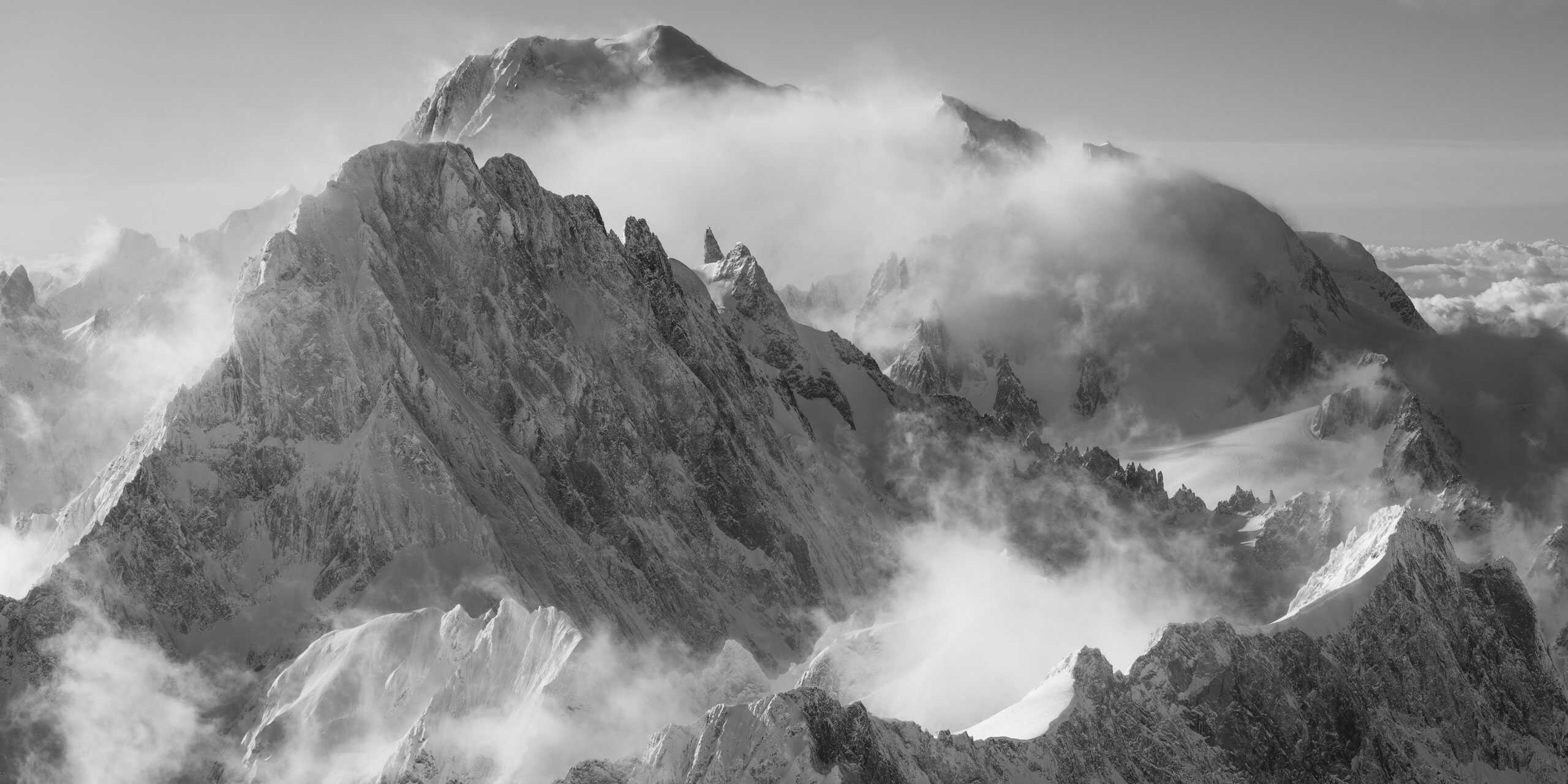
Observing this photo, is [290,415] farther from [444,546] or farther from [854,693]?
[854,693]

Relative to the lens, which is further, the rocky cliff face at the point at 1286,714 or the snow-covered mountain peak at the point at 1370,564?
the snow-covered mountain peak at the point at 1370,564

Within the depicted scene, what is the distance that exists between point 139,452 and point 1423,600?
425 ft

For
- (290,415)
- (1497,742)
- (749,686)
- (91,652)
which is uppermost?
(290,415)

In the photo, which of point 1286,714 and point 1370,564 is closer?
point 1286,714

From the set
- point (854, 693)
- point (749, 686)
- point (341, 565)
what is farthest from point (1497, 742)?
point (341, 565)

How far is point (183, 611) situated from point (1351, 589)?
111390mm

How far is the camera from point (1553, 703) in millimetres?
191125

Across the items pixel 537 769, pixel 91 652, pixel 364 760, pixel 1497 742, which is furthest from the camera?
pixel 1497 742

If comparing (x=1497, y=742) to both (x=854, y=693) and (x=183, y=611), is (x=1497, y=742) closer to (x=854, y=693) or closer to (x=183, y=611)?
(x=854, y=693)

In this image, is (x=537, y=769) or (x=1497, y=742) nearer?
(x=537, y=769)

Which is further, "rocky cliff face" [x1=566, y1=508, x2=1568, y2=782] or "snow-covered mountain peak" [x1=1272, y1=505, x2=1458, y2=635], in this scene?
"snow-covered mountain peak" [x1=1272, y1=505, x2=1458, y2=635]

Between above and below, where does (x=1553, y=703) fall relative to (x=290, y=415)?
Result: below

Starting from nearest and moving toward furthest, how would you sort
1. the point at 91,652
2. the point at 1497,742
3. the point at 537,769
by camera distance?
the point at 537,769, the point at 91,652, the point at 1497,742

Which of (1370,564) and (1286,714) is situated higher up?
(1370,564)
